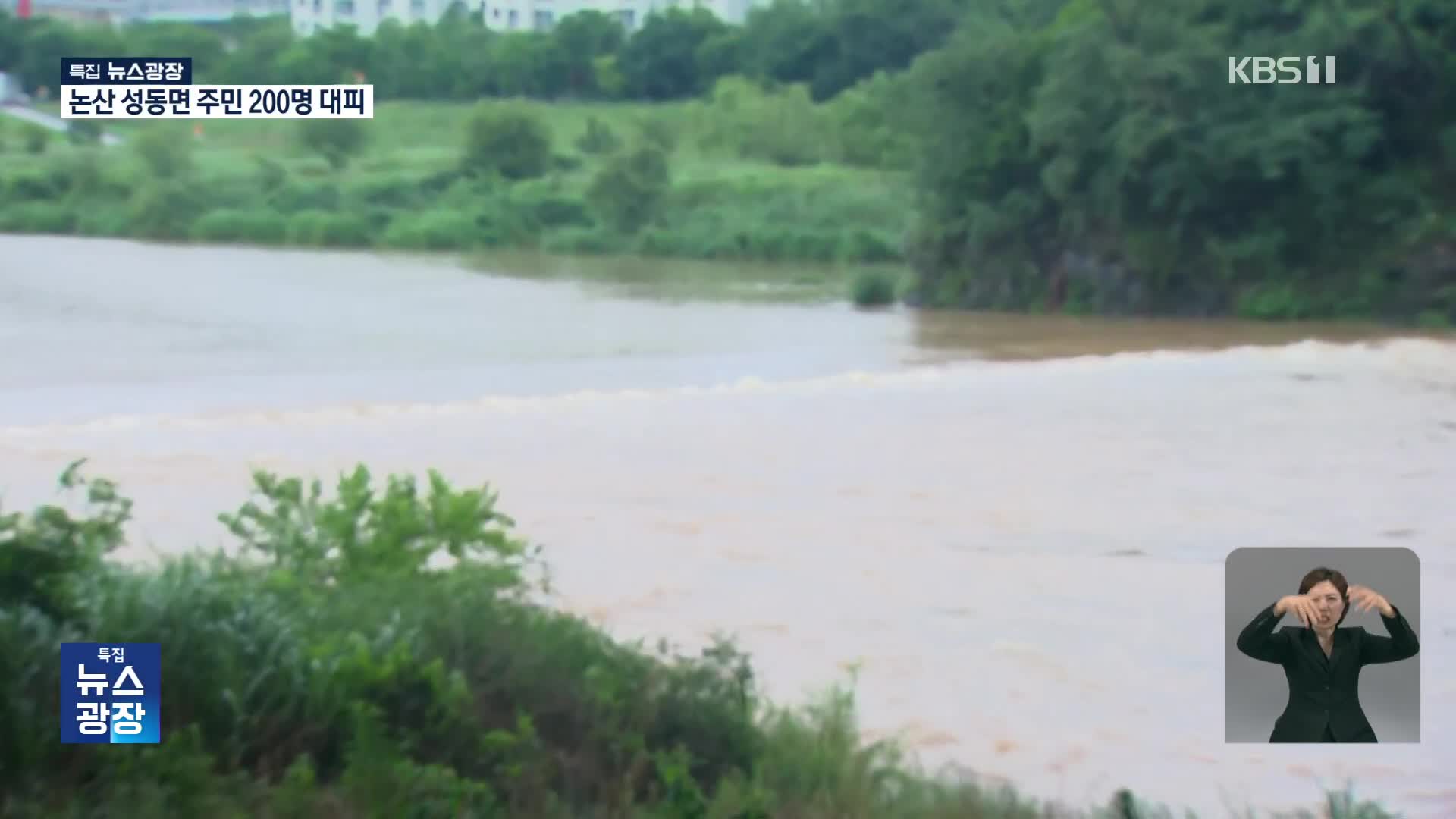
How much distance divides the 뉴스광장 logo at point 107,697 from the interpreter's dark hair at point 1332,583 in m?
2.85

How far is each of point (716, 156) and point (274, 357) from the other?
20.8 metres

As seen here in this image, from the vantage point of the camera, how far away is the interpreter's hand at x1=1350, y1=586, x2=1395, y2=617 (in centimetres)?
454

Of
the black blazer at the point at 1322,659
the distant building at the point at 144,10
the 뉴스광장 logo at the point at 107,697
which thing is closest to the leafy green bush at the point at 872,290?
the distant building at the point at 144,10

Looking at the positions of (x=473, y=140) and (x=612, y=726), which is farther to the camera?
(x=473, y=140)

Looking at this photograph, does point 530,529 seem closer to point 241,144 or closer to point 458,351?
point 241,144

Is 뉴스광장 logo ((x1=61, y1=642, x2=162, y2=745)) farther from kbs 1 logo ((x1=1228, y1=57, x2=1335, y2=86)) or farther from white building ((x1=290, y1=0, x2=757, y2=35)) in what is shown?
kbs 1 logo ((x1=1228, y1=57, x2=1335, y2=86))

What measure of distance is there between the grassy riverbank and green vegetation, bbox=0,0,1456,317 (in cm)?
15

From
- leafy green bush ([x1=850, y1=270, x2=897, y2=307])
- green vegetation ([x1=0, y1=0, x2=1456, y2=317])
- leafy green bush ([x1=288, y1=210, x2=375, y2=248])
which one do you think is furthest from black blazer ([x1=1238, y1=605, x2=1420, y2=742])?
leafy green bush ([x1=850, y1=270, x2=897, y2=307])

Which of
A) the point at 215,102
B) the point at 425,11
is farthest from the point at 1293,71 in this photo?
the point at 215,102

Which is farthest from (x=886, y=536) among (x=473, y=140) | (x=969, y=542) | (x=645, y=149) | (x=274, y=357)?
(x=645, y=149)

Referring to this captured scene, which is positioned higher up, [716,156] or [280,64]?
[716,156]

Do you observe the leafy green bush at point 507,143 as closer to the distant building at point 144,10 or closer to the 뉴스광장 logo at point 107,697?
the distant building at point 144,10

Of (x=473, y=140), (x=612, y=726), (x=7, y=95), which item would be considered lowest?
(x=612, y=726)

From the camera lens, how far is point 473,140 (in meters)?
30.3
